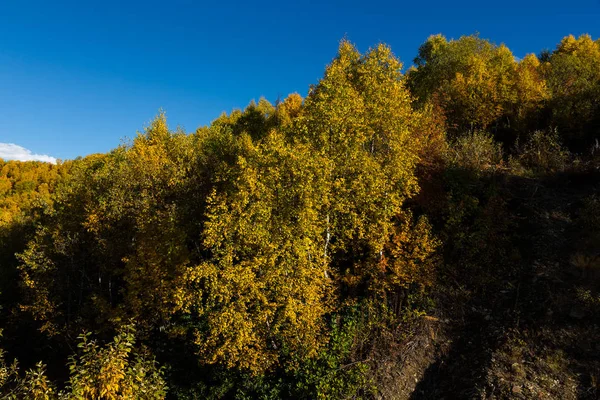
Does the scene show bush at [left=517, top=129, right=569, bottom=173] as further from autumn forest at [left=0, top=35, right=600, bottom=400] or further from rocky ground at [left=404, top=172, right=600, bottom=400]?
rocky ground at [left=404, top=172, right=600, bottom=400]

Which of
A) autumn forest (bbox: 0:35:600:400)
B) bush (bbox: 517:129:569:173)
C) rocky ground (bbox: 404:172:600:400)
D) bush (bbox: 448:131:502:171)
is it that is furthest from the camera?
bush (bbox: 517:129:569:173)

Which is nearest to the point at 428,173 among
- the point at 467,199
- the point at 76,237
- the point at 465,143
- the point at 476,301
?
the point at 467,199

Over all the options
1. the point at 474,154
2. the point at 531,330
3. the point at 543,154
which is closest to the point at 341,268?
the point at 531,330

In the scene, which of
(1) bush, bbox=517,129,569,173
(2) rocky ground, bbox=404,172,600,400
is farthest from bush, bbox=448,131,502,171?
(2) rocky ground, bbox=404,172,600,400

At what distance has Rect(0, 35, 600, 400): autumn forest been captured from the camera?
1658 cm

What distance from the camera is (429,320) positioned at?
67.2 feet

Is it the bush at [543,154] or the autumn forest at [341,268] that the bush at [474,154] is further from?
the bush at [543,154]

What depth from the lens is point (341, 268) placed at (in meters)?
25.1

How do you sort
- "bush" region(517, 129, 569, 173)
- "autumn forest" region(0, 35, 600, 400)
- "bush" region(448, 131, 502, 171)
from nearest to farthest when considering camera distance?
"autumn forest" region(0, 35, 600, 400) < "bush" region(448, 131, 502, 171) < "bush" region(517, 129, 569, 173)

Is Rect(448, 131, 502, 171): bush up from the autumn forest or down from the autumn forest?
up

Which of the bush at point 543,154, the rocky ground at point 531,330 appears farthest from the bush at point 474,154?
the rocky ground at point 531,330

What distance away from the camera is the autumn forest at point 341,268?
1658cm

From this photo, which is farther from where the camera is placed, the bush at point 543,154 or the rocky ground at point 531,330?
the bush at point 543,154

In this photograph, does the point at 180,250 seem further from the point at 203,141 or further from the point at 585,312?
the point at 203,141
